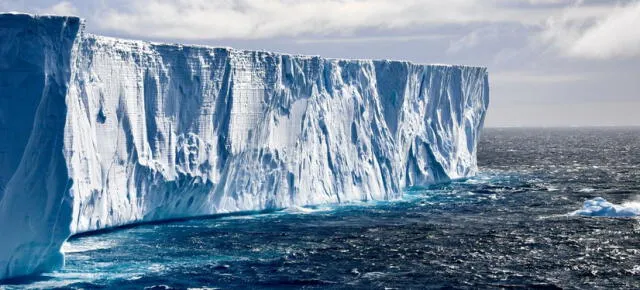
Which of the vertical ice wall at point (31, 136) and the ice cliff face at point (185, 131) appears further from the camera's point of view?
the ice cliff face at point (185, 131)

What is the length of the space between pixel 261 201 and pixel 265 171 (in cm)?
127

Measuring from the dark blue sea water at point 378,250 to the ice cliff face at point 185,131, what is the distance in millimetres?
1180

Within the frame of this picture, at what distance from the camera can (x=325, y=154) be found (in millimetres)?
37750

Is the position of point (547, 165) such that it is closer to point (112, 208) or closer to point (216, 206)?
point (216, 206)

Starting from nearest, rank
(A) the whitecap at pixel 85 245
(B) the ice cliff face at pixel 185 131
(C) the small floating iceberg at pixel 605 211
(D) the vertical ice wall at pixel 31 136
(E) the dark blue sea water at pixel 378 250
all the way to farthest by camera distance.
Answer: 1. (D) the vertical ice wall at pixel 31 136
2. (B) the ice cliff face at pixel 185 131
3. (E) the dark blue sea water at pixel 378 250
4. (A) the whitecap at pixel 85 245
5. (C) the small floating iceberg at pixel 605 211

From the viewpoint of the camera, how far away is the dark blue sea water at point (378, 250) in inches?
902

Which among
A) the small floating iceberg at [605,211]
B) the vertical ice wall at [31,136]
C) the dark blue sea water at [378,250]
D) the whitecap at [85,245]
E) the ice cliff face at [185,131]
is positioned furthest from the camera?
the small floating iceberg at [605,211]

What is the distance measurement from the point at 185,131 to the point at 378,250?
29.5 ft

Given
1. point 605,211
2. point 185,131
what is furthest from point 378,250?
point 605,211

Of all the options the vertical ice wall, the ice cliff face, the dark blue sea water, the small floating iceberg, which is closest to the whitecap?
the dark blue sea water

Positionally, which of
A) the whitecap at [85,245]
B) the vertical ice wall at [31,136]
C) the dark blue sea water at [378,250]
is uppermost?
the vertical ice wall at [31,136]

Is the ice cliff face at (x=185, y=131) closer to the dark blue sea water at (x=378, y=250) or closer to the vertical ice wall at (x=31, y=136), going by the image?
the vertical ice wall at (x=31, y=136)

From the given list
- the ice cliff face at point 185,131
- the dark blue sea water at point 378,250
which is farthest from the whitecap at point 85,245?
the ice cliff face at point 185,131

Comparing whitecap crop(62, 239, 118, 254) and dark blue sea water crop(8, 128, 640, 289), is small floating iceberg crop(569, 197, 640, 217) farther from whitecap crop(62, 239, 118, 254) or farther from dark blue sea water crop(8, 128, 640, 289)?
whitecap crop(62, 239, 118, 254)
